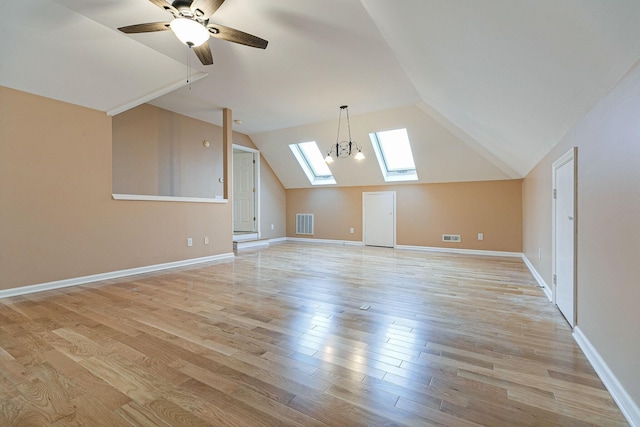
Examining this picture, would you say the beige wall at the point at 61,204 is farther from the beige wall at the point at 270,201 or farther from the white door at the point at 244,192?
the beige wall at the point at 270,201

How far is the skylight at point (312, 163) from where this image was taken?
7168mm

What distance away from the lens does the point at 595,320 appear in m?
1.77

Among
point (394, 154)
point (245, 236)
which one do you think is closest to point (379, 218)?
point (394, 154)

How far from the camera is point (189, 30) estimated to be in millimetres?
2166

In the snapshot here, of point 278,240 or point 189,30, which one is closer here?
point 189,30

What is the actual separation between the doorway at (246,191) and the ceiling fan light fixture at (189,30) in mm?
5022

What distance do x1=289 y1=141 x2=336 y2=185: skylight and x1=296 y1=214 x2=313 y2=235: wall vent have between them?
3.29ft

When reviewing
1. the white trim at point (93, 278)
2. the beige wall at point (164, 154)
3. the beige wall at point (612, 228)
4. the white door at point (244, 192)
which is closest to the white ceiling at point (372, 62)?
the beige wall at point (612, 228)

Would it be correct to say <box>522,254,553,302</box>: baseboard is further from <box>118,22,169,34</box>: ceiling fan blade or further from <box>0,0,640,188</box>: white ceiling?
<box>118,22,169,34</box>: ceiling fan blade

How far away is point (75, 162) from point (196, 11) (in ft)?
8.35

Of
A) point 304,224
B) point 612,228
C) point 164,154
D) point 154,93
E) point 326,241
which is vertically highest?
point 154,93

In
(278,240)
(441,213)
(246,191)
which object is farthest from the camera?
(278,240)

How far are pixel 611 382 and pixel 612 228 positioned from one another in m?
0.79

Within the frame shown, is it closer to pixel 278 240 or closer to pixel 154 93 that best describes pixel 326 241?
pixel 278 240
